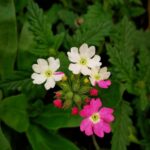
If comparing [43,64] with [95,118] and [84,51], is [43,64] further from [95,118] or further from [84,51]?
[95,118]

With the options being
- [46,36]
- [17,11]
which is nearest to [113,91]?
[46,36]

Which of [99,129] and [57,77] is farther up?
[57,77]

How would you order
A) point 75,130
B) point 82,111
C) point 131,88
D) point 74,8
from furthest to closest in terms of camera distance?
point 74,8
point 75,130
point 131,88
point 82,111

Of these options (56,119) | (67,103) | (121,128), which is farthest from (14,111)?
(121,128)

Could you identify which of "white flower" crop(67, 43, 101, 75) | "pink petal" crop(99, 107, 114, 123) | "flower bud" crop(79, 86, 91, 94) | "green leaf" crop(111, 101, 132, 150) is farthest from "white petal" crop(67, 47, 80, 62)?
"green leaf" crop(111, 101, 132, 150)

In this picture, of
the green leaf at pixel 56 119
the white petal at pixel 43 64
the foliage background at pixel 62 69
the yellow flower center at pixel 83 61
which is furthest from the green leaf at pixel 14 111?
the yellow flower center at pixel 83 61

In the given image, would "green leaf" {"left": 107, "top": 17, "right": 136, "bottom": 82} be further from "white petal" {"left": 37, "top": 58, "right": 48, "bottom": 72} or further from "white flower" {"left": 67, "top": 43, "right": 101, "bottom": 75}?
"white petal" {"left": 37, "top": 58, "right": 48, "bottom": 72}

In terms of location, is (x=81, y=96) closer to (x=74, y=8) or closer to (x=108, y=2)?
(x=108, y=2)
